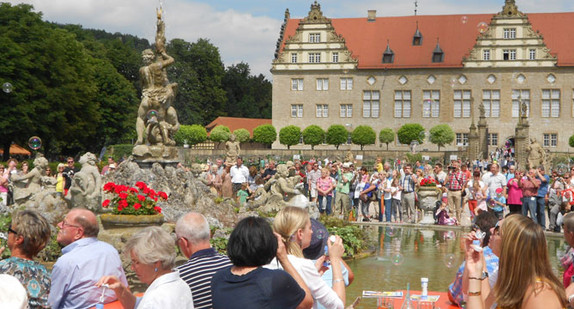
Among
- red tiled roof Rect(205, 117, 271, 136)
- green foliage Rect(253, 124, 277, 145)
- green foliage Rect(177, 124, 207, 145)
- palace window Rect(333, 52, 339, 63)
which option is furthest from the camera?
red tiled roof Rect(205, 117, 271, 136)

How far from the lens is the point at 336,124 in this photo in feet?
185

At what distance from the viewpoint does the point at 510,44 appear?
53.2 meters

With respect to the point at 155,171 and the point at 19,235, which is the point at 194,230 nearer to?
the point at 19,235

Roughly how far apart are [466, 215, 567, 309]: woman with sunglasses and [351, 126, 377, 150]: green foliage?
49.9 meters

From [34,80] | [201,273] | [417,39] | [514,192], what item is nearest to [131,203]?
[201,273]

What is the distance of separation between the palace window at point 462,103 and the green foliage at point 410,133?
3578mm

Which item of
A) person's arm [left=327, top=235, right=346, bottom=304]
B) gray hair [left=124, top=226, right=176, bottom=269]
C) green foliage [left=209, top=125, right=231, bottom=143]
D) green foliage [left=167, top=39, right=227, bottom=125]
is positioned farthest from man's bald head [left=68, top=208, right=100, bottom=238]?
green foliage [left=167, top=39, right=227, bottom=125]

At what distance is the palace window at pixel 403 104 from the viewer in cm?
5588

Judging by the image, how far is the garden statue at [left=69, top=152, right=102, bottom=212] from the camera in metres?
11.8

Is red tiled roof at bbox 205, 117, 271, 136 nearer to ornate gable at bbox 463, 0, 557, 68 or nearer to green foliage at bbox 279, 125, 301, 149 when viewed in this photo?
green foliage at bbox 279, 125, 301, 149

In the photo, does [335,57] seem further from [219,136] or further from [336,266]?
[336,266]

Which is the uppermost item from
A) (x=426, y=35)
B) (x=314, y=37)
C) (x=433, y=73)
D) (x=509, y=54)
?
(x=426, y=35)

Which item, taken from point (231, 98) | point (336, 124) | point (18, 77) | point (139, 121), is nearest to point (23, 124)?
point (18, 77)

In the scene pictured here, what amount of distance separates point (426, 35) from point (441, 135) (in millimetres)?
8909
